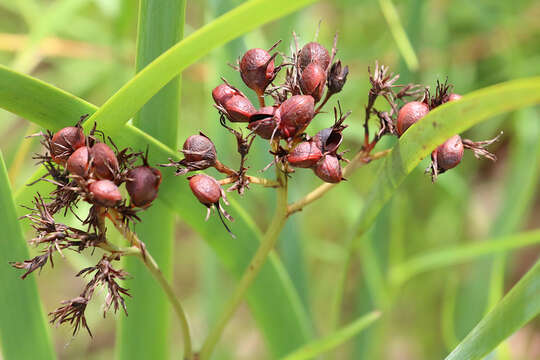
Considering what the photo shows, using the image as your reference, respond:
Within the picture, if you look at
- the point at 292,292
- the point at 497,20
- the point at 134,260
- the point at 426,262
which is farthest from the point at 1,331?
the point at 497,20

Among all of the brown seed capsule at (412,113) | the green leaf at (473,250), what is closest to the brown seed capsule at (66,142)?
the brown seed capsule at (412,113)

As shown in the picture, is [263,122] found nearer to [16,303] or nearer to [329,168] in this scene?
[329,168]

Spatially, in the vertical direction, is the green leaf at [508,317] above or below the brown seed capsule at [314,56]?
below

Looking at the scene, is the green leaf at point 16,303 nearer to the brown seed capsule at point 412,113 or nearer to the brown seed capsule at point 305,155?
the brown seed capsule at point 305,155

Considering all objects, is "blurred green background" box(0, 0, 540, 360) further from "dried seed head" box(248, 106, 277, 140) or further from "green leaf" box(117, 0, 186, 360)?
"dried seed head" box(248, 106, 277, 140)

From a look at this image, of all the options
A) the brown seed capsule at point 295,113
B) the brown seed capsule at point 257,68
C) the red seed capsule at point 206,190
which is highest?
the brown seed capsule at point 257,68

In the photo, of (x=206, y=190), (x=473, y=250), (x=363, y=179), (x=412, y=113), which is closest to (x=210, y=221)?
(x=206, y=190)
